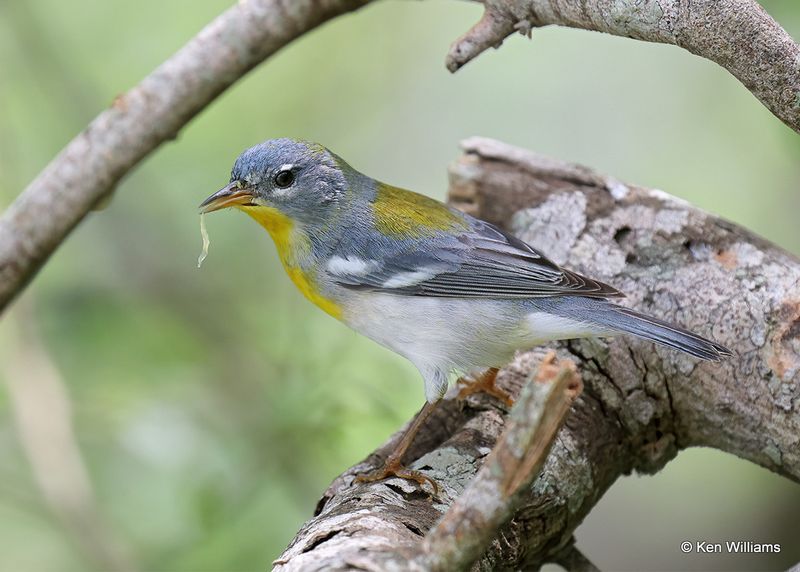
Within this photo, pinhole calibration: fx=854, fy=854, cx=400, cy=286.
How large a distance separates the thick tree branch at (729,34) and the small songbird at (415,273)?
91 centimetres

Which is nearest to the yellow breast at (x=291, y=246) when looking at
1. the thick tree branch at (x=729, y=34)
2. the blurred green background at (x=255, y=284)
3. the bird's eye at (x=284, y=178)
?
the bird's eye at (x=284, y=178)

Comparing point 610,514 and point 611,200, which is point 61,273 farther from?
point 610,514

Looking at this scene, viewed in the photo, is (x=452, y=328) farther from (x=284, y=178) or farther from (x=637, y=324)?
(x=284, y=178)

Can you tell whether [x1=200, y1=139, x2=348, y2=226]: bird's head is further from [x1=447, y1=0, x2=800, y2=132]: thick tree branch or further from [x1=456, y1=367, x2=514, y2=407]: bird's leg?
[x1=447, y1=0, x2=800, y2=132]: thick tree branch

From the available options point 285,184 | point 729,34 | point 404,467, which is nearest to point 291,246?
point 285,184

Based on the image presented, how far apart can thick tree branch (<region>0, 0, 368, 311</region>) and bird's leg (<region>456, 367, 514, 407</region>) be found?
5.41ft

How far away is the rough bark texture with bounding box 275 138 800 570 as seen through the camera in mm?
2924

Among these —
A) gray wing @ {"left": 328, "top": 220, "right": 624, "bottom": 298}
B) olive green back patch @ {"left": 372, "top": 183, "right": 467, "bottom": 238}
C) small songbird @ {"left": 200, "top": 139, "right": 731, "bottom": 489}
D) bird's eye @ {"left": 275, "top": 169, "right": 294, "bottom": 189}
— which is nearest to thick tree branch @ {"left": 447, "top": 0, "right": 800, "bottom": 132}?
small songbird @ {"left": 200, "top": 139, "right": 731, "bottom": 489}

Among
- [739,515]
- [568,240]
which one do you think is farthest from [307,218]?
[739,515]

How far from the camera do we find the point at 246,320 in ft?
17.5

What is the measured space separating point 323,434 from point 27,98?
3.78 metres

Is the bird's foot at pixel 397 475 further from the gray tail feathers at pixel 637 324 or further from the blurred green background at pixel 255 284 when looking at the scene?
the gray tail feathers at pixel 637 324

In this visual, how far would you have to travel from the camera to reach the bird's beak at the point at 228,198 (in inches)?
137

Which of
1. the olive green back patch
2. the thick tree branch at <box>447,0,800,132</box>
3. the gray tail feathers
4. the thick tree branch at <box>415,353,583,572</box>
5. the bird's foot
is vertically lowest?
the bird's foot
